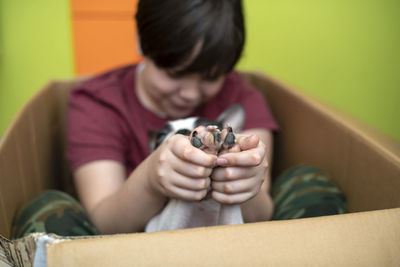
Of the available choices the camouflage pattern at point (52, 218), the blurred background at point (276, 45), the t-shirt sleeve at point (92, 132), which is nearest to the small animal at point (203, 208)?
the camouflage pattern at point (52, 218)

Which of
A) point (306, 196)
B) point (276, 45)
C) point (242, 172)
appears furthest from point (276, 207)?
point (276, 45)

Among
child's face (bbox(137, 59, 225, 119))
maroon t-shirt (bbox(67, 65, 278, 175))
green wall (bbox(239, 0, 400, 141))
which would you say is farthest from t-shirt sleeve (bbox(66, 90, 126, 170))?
green wall (bbox(239, 0, 400, 141))

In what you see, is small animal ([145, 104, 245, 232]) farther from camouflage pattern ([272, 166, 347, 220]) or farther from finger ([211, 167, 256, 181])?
camouflage pattern ([272, 166, 347, 220])

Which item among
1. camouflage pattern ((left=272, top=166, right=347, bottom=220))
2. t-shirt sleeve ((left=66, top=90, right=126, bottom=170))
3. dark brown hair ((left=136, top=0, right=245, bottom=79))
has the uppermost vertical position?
dark brown hair ((left=136, top=0, right=245, bottom=79))

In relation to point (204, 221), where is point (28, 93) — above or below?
below

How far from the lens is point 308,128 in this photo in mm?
798

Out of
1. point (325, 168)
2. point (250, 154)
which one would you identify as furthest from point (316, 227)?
point (325, 168)

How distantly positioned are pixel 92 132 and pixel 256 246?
Result: 1.76 feet

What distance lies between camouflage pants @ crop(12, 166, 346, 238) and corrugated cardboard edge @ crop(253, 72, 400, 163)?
0.11 m

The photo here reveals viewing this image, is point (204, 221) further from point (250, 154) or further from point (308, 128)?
point (308, 128)

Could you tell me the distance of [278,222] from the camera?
343mm

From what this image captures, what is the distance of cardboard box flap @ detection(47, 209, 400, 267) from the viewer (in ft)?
1.01

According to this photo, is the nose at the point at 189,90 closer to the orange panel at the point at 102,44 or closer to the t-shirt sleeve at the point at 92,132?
the t-shirt sleeve at the point at 92,132

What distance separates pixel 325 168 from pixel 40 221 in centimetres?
51
